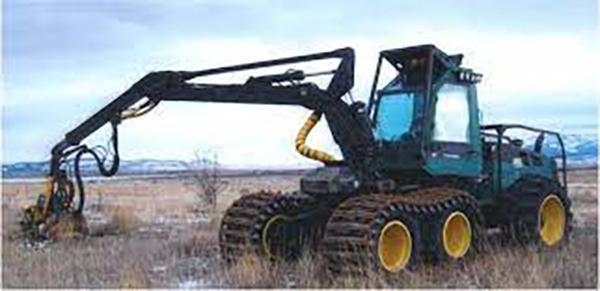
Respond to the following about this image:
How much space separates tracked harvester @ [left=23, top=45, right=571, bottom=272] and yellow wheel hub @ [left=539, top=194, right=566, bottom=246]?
59cm

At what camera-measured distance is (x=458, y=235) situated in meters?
12.3

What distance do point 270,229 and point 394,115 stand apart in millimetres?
2339

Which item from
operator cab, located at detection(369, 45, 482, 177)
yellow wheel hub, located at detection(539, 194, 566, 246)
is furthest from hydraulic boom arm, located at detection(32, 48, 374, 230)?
yellow wheel hub, located at detection(539, 194, 566, 246)

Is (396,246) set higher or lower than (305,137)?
lower

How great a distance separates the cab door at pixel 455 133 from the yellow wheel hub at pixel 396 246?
1516mm

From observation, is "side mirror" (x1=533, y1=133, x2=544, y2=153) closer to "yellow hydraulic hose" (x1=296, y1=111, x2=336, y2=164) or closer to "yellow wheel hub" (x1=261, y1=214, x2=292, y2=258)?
"yellow hydraulic hose" (x1=296, y1=111, x2=336, y2=164)

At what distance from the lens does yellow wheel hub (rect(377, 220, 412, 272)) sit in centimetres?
1120

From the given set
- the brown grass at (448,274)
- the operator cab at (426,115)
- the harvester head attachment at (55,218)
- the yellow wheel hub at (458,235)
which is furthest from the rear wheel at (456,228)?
the harvester head attachment at (55,218)

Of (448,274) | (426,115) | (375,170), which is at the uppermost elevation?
(426,115)

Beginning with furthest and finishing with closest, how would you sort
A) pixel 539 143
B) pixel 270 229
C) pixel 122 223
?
pixel 122 223
pixel 539 143
pixel 270 229

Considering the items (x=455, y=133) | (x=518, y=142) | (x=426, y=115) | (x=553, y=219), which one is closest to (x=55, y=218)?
(x=426, y=115)

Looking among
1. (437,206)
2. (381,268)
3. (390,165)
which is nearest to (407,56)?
(390,165)

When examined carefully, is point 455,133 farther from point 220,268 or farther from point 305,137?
point 220,268

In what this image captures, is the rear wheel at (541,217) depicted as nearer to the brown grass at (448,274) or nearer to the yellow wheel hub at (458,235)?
the brown grass at (448,274)
